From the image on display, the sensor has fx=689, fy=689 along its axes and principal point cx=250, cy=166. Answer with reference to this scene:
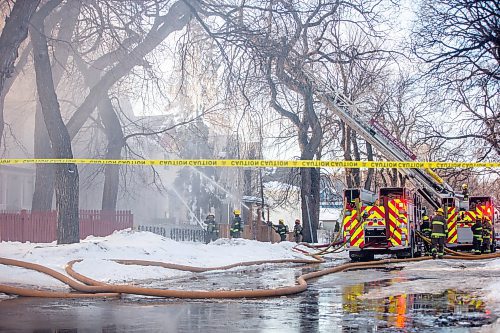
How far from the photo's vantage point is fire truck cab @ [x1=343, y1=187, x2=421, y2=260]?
60.7 feet

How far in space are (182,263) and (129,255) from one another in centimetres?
117

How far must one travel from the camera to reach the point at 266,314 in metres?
7.93

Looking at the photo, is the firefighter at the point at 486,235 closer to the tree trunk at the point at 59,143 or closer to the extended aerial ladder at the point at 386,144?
the extended aerial ladder at the point at 386,144

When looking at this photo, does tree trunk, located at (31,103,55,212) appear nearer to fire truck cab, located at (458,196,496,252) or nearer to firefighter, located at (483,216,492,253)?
fire truck cab, located at (458,196,496,252)

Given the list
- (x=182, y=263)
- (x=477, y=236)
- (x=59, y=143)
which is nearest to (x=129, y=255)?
(x=182, y=263)

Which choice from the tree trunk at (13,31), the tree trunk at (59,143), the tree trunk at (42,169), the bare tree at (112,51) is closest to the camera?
the tree trunk at (13,31)

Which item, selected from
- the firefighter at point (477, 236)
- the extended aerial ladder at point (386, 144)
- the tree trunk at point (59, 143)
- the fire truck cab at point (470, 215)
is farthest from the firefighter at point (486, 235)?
the tree trunk at point (59, 143)

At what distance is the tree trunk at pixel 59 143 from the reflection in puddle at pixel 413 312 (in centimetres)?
911

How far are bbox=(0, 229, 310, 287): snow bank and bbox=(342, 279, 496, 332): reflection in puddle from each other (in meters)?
4.35

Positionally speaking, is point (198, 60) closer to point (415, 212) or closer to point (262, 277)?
point (262, 277)

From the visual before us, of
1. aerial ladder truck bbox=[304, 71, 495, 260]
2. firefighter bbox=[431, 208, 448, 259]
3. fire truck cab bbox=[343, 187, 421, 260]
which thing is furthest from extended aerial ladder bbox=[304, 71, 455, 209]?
fire truck cab bbox=[343, 187, 421, 260]

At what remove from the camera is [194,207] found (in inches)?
2197

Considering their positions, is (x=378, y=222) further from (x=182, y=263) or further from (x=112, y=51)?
(x=112, y=51)

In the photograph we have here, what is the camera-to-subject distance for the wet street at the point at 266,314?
695 centimetres
